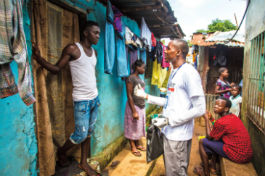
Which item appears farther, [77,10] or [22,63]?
[77,10]

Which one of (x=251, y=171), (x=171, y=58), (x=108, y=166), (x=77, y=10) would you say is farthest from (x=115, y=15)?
(x=251, y=171)

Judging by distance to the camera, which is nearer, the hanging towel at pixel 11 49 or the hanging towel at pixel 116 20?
the hanging towel at pixel 11 49

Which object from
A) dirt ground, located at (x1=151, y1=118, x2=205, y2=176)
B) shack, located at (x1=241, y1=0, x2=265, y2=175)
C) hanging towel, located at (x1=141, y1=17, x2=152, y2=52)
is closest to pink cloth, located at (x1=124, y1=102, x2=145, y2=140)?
dirt ground, located at (x1=151, y1=118, x2=205, y2=176)

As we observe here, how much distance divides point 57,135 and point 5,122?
108cm

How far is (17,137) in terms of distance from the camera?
1.63m

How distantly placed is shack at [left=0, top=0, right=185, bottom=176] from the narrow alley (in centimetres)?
1

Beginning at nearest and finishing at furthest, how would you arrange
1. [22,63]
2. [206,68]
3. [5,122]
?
[22,63], [5,122], [206,68]

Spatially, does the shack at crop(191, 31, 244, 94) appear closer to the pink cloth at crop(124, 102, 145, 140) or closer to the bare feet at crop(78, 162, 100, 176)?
the pink cloth at crop(124, 102, 145, 140)

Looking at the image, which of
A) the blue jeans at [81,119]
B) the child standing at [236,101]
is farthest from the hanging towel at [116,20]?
the child standing at [236,101]

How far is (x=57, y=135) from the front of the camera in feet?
8.27

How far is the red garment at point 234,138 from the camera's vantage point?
264 cm

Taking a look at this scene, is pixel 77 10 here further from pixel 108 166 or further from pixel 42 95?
pixel 108 166

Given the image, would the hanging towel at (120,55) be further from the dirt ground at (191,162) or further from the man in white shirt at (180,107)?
the dirt ground at (191,162)

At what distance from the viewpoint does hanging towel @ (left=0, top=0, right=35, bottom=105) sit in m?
0.98
